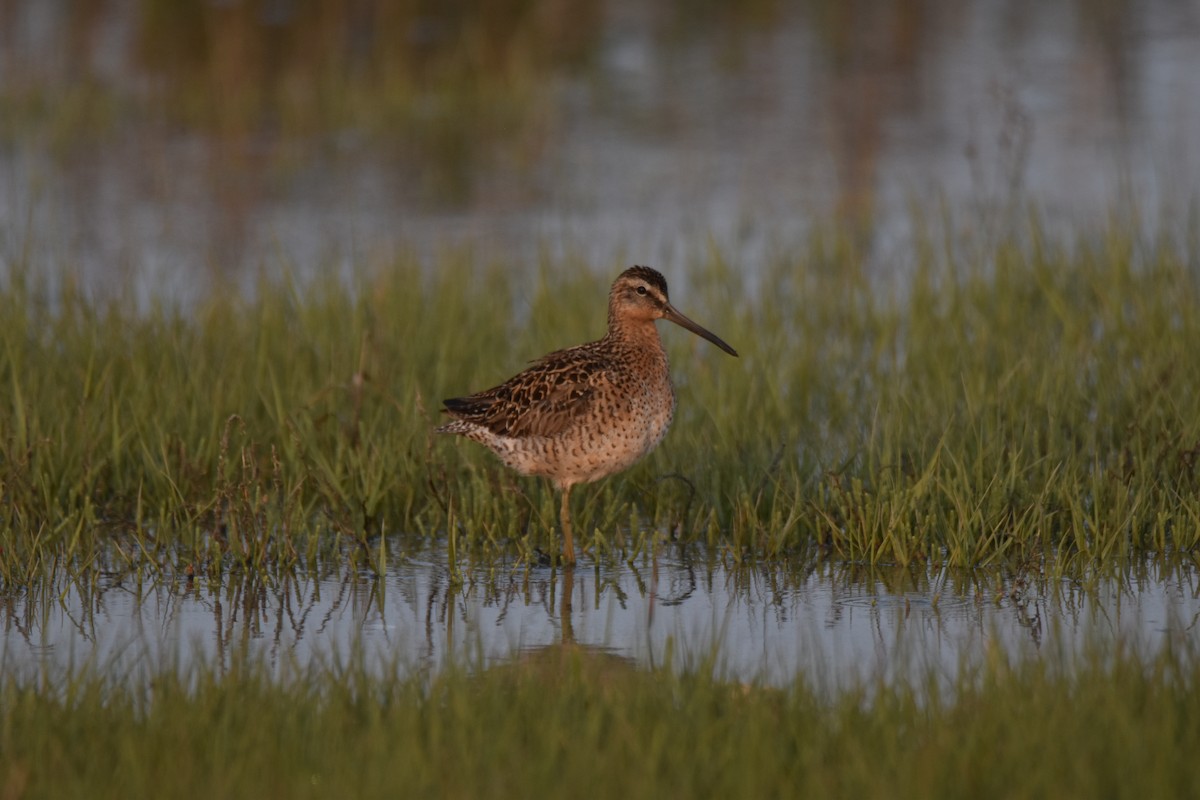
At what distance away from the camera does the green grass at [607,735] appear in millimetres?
4590

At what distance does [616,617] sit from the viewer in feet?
21.5

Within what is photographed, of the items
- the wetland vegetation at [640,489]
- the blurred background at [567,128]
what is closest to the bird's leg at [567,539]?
the wetland vegetation at [640,489]

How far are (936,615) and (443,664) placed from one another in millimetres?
1789

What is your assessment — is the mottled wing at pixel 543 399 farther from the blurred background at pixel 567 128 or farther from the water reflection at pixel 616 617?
the blurred background at pixel 567 128

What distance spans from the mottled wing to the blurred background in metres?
3.28

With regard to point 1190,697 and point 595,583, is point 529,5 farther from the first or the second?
point 1190,697

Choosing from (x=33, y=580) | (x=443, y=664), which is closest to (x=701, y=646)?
(x=443, y=664)

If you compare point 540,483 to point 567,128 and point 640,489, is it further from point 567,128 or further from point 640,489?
point 567,128

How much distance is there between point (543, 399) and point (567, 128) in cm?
930

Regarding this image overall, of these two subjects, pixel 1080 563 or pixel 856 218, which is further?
pixel 856 218

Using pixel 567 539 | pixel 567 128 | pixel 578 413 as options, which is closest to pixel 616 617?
pixel 567 539

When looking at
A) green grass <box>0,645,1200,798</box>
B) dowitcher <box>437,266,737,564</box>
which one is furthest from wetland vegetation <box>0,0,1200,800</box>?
dowitcher <box>437,266,737,564</box>

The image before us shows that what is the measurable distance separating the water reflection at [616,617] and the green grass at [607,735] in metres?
0.26

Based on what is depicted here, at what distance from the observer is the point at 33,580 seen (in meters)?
6.73
